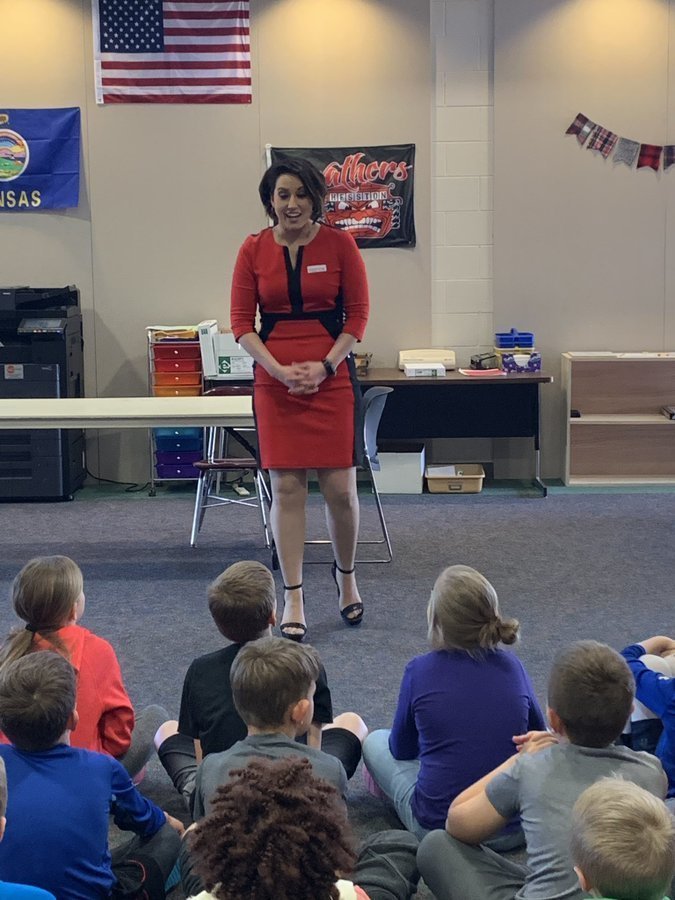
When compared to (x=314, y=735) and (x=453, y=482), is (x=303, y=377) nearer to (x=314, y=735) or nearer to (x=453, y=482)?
(x=314, y=735)

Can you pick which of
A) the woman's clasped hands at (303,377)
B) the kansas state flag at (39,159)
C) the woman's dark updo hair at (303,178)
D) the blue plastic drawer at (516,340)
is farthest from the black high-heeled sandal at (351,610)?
the kansas state flag at (39,159)

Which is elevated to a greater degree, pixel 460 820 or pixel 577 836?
pixel 577 836

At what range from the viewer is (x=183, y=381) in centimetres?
687

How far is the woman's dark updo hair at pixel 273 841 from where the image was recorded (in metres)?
1.40

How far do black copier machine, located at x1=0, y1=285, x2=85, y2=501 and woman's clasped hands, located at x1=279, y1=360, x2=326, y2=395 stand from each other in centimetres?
293

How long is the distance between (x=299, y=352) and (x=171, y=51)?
370cm

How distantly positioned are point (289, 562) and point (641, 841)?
2627 mm

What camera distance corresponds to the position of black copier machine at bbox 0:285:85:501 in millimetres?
6547

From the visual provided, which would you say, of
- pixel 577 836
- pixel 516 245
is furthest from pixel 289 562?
pixel 516 245

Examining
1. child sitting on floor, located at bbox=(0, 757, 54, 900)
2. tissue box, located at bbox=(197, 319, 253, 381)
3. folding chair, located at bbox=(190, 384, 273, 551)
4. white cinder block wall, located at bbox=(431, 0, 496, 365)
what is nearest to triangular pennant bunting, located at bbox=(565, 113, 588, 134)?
white cinder block wall, located at bbox=(431, 0, 496, 365)

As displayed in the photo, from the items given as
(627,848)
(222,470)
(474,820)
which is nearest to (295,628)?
(222,470)

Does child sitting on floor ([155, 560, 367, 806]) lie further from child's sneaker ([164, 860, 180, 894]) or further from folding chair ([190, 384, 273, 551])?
folding chair ([190, 384, 273, 551])

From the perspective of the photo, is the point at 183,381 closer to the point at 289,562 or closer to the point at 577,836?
the point at 289,562

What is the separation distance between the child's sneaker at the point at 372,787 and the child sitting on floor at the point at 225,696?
6cm
